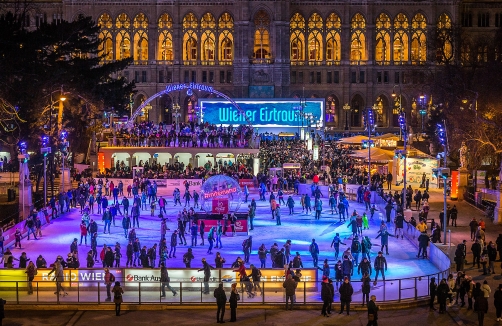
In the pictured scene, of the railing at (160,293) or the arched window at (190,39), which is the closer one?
the railing at (160,293)

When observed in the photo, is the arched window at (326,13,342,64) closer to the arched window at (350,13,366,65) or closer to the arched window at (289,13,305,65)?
the arched window at (350,13,366,65)

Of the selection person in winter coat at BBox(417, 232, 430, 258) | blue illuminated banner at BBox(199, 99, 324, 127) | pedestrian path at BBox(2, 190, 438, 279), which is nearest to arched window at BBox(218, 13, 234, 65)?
blue illuminated banner at BBox(199, 99, 324, 127)

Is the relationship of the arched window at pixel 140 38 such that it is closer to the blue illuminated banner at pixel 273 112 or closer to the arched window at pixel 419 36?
the blue illuminated banner at pixel 273 112

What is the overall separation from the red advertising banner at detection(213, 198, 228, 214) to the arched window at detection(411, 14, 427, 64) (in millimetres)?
79872

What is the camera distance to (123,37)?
123m

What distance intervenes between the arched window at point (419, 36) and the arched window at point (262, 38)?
19627 mm

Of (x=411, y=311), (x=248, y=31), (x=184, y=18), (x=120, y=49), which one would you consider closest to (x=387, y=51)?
(x=248, y=31)

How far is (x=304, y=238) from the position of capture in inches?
1778

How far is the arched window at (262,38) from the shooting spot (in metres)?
122

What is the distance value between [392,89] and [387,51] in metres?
5.30

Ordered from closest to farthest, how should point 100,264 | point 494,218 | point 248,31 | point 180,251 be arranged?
point 100,264
point 180,251
point 494,218
point 248,31

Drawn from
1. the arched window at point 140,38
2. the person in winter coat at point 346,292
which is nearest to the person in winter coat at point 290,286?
the person in winter coat at point 346,292

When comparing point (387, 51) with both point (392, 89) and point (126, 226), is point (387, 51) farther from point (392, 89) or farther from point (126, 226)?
point (126, 226)

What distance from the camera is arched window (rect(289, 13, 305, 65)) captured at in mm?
123562
